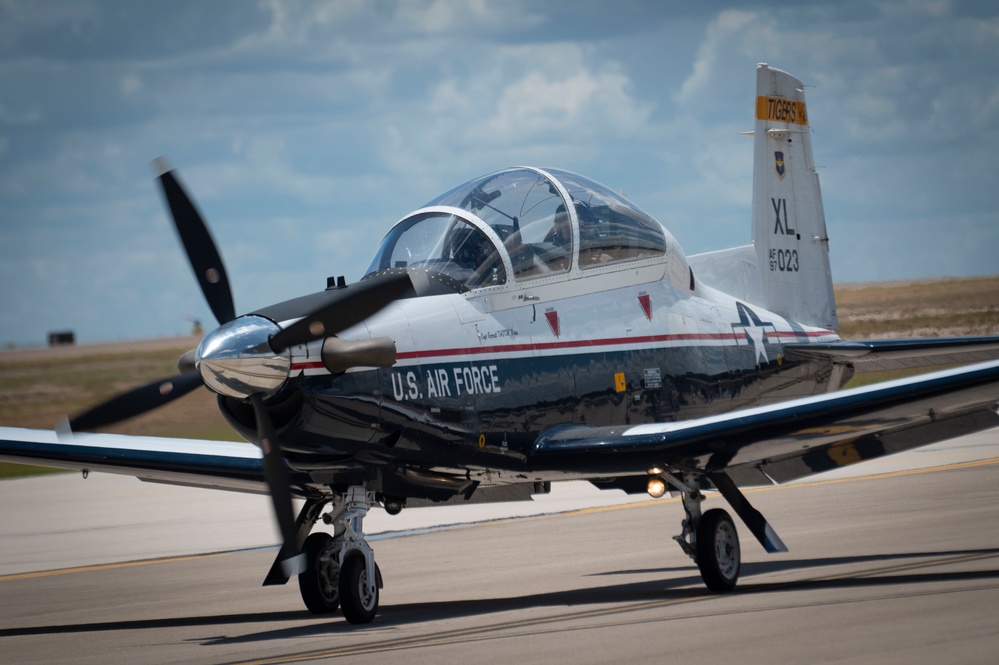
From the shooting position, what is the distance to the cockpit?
11250 mm

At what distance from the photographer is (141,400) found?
10.0 metres

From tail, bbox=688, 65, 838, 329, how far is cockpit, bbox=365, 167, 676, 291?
4156mm

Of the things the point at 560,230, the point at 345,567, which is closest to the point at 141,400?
the point at 345,567

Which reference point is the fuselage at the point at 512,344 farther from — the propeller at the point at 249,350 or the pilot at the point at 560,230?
the propeller at the point at 249,350

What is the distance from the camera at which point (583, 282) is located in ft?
39.1

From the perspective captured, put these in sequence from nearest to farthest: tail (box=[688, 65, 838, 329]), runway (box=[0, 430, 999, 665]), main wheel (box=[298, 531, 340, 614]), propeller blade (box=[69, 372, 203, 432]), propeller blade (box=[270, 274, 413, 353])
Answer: runway (box=[0, 430, 999, 665]) < propeller blade (box=[270, 274, 413, 353]) < propeller blade (box=[69, 372, 203, 432]) < main wheel (box=[298, 531, 340, 614]) < tail (box=[688, 65, 838, 329])

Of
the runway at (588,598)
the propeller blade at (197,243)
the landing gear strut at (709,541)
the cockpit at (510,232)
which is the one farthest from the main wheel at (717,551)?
the propeller blade at (197,243)

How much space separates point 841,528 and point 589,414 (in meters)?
5.51

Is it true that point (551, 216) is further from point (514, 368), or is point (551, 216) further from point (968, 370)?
point (968, 370)

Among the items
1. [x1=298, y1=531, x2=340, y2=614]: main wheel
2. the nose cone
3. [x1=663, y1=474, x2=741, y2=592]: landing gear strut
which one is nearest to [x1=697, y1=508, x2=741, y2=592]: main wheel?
[x1=663, y1=474, x2=741, y2=592]: landing gear strut

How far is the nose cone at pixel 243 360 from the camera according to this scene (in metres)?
9.25

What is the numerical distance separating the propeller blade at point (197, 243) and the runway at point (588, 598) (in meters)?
2.69

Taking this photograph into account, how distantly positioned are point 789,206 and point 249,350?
31.5 feet

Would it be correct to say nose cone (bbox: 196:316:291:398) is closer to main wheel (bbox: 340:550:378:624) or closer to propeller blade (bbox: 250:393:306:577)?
propeller blade (bbox: 250:393:306:577)
